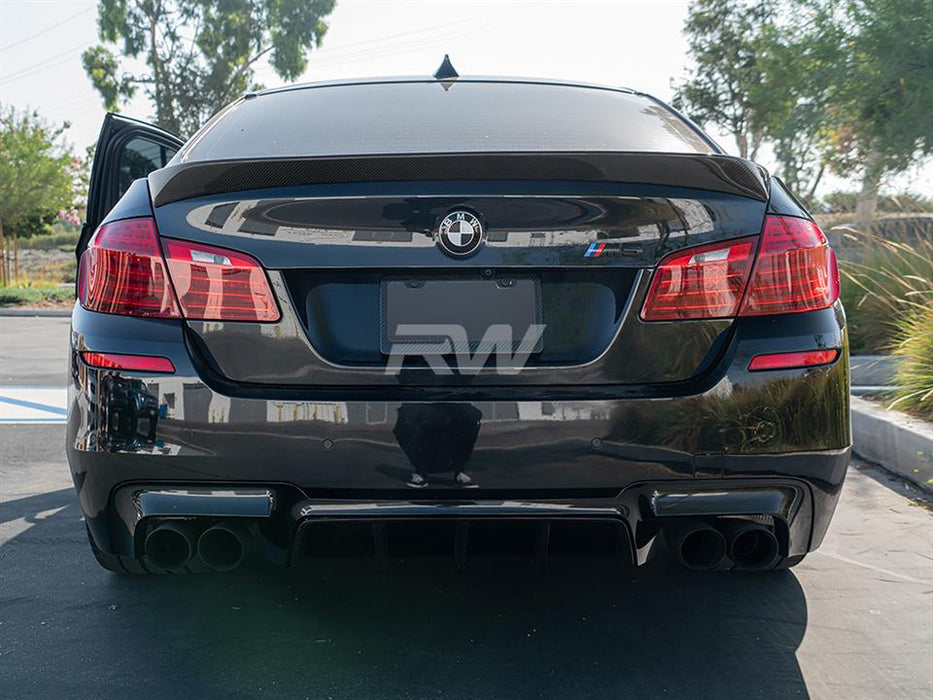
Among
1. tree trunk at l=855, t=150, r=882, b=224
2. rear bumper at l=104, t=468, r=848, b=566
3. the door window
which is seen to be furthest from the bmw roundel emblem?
tree trunk at l=855, t=150, r=882, b=224

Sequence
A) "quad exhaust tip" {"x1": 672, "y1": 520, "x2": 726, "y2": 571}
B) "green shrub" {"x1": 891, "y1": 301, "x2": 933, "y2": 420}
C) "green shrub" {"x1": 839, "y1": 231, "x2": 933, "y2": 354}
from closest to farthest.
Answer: "quad exhaust tip" {"x1": 672, "y1": 520, "x2": 726, "y2": 571} → "green shrub" {"x1": 891, "y1": 301, "x2": 933, "y2": 420} → "green shrub" {"x1": 839, "y1": 231, "x2": 933, "y2": 354}

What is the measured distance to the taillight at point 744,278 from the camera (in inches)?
102

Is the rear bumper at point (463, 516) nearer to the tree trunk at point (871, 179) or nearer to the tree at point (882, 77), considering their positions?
the tree at point (882, 77)

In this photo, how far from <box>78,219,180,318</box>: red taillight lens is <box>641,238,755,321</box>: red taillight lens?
1181 mm

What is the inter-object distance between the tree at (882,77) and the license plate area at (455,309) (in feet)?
46.5

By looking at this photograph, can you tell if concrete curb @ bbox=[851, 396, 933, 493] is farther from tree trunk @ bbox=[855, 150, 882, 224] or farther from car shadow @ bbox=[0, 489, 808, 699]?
tree trunk @ bbox=[855, 150, 882, 224]

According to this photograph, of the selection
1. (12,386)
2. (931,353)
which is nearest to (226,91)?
(12,386)

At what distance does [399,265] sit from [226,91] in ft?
167

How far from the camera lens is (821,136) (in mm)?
17922

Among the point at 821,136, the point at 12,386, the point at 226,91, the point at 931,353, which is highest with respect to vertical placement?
the point at 226,91

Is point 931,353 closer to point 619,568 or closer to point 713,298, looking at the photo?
point 619,568

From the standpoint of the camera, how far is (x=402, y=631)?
10.2 feet

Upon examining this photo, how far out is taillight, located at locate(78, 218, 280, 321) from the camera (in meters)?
2.58

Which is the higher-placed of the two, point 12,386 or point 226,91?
point 226,91
